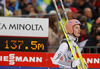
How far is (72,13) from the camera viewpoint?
13.6 m

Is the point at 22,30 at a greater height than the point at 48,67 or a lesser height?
greater

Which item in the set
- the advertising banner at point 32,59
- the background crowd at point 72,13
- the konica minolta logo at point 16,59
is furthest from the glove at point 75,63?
the background crowd at point 72,13

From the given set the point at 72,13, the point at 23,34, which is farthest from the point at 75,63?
the point at 72,13

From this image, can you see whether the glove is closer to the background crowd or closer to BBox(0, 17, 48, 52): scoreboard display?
BBox(0, 17, 48, 52): scoreboard display

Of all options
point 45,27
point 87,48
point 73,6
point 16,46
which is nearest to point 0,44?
point 16,46

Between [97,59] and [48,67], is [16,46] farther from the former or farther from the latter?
[97,59]

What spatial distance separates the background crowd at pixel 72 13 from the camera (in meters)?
11.9

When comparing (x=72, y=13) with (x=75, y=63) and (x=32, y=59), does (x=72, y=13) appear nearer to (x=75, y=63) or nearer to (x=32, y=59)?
(x=32, y=59)

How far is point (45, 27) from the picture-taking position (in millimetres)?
10945

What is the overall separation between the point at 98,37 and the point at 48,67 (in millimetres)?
2118

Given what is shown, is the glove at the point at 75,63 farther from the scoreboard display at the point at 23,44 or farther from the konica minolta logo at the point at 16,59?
the konica minolta logo at the point at 16,59

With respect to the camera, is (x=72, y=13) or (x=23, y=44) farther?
(x=72, y=13)

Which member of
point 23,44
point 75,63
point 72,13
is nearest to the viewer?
point 75,63

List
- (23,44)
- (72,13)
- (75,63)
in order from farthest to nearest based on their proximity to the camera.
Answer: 1. (72,13)
2. (23,44)
3. (75,63)
